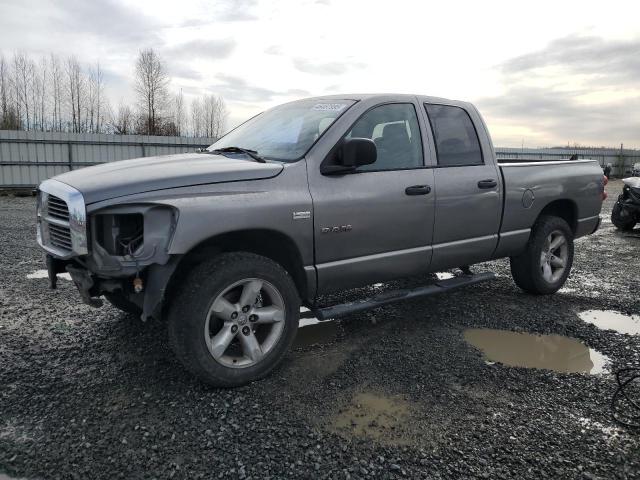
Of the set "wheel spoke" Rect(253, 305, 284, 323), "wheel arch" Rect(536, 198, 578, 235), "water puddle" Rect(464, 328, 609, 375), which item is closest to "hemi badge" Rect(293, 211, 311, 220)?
"wheel spoke" Rect(253, 305, 284, 323)

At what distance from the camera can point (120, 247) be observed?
3.03 m

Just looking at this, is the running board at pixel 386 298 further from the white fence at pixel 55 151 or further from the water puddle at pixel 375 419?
the white fence at pixel 55 151

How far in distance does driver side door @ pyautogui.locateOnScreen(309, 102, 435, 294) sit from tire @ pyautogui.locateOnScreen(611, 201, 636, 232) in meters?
8.15

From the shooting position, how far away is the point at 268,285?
335 cm

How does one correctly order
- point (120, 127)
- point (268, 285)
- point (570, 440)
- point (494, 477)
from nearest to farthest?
point (494, 477)
point (570, 440)
point (268, 285)
point (120, 127)

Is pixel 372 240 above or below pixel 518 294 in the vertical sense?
above

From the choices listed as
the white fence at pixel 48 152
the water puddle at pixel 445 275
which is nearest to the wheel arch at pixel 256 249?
the water puddle at pixel 445 275

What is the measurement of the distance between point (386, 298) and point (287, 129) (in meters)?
1.60

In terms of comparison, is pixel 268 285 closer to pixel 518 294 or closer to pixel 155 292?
pixel 155 292

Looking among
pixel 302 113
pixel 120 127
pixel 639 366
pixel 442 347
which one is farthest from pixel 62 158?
pixel 120 127

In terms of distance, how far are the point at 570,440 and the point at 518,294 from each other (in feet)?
9.85

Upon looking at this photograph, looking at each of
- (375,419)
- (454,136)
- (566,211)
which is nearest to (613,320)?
(566,211)

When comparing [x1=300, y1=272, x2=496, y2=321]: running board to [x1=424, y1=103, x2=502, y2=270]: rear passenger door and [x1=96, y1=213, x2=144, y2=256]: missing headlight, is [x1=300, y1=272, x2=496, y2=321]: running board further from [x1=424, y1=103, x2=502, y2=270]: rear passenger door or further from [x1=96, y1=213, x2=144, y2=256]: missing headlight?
[x1=96, y1=213, x2=144, y2=256]: missing headlight

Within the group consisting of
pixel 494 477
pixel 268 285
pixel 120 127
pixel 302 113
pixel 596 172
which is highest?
pixel 120 127
